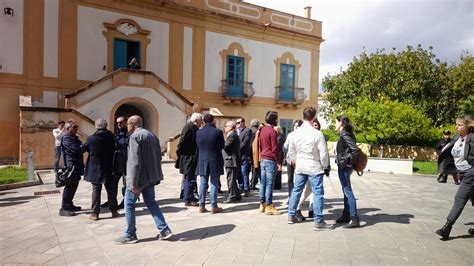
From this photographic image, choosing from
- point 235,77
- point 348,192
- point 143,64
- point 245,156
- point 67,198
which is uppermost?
point 143,64

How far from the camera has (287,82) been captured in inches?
973

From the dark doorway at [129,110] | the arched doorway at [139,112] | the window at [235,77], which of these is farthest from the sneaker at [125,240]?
the window at [235,77]

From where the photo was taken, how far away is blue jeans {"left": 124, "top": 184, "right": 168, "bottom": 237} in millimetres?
4812

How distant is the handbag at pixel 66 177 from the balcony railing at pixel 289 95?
18.5 m

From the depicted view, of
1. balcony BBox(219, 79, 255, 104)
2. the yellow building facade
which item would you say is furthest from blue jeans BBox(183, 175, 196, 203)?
balcony BBox(219, 79, 255, 104)

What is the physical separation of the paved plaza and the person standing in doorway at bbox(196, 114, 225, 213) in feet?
1.10

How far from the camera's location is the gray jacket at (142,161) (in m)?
4.73

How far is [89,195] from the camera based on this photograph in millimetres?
8234

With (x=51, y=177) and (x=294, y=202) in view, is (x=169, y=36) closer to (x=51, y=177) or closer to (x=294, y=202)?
(x=51, y=177)

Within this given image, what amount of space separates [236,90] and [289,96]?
4.45 metres

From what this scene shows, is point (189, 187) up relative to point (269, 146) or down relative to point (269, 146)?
down

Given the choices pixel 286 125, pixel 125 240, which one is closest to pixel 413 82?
pixel 286 125

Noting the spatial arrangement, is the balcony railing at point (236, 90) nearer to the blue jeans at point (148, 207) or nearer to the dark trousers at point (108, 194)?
the dark trousers at point (108, 194)

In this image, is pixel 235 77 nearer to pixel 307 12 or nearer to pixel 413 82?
pixel 307 12
